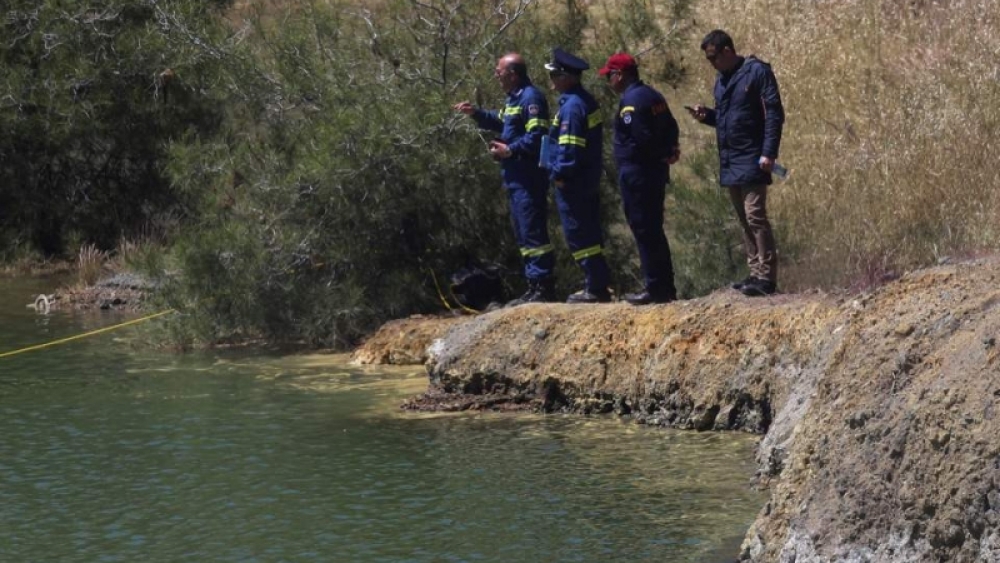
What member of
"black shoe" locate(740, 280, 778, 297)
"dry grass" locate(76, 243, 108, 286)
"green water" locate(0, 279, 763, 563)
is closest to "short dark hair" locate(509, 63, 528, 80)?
"green water" locate(0, 279, 763, 563)

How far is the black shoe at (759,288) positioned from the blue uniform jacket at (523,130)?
2.08 meters

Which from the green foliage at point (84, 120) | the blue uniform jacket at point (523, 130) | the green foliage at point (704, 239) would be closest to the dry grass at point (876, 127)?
the green foliage at point (704, 239)

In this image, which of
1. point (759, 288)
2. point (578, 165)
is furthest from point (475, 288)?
point (759, 288)

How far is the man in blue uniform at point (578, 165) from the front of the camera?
11.3 meters

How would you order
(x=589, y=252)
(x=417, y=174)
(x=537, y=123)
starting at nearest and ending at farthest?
(x=589, y=252) < (x=537, y=123) < (x=417, y=174)

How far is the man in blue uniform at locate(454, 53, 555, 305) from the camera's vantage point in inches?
468

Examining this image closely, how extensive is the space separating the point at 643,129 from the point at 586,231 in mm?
1207

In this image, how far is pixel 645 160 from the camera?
10750 mm

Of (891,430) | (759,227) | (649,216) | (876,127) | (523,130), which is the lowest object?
(891,430)

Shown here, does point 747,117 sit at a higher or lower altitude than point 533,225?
higher

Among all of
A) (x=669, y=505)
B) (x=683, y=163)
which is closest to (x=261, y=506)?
(x=669, y=505)

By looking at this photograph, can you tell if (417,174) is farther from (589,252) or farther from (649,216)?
(649,216)

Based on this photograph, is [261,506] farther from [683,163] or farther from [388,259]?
[683,163]

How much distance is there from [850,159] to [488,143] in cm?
333
